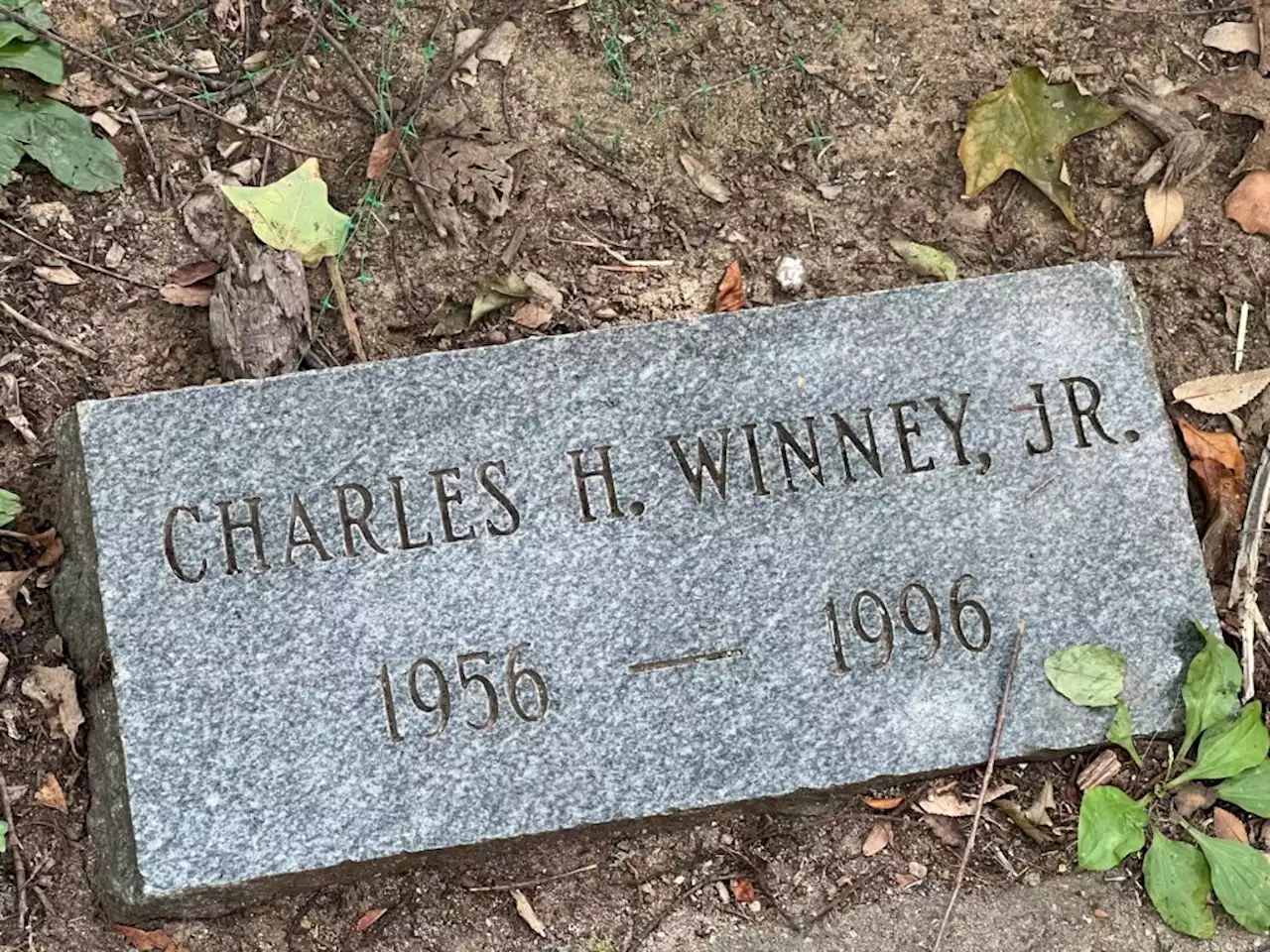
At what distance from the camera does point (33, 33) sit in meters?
2.55

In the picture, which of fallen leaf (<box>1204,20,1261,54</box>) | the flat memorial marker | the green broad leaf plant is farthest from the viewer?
fallen leaf (<box>1204,20,1261,54</box>)

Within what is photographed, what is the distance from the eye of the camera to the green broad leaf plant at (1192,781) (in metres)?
2.28

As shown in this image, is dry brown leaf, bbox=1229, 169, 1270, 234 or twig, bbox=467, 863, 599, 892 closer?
twig, bbox=467, 863, 599, 892

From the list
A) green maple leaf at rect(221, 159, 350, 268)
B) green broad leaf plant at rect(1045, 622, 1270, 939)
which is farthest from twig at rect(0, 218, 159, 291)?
green broad leaf plant at rect(1045, 622, 1270, 939)

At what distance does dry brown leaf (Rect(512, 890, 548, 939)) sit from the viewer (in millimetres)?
2369

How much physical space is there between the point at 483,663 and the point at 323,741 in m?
0.32

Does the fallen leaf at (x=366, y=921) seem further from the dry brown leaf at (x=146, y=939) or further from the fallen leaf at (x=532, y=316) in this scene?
the fallen leaf at (x=532, y=316)

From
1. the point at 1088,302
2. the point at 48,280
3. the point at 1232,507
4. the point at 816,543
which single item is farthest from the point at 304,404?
the point at 1232,507

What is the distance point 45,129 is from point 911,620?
6.69 feet

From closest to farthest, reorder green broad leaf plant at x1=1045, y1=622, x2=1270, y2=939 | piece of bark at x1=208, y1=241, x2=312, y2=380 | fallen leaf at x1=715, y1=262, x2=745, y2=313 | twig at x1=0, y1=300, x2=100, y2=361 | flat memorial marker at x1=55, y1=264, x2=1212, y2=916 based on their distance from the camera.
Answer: flat memorial marker at x1=55, y1=264, x2=1212, y2=916
green broad leaf plant at x1=1045, y1=622, x2=1270, y2=939
piece of bark at x1=208, y1=241, x2=312, y2=380
twig at x1=0, y1=300, x2=100, y2=361
fallen leaf at x1=715, y1=262, x2=745, y2=313

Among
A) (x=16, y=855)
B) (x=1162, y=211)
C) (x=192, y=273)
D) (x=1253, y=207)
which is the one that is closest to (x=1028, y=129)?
(x=1162, y=211)

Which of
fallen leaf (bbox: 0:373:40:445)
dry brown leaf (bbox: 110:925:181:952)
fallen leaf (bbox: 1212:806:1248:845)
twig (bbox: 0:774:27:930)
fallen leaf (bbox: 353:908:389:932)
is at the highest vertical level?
fallen leaf (bbox: 0:373:40:445)

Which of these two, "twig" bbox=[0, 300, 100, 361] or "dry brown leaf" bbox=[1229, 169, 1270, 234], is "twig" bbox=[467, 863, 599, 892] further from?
"dry brown leaf" bbox=[1229, 169, 1270, 234]

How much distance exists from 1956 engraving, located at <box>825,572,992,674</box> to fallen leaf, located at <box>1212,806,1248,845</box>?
64 cm
